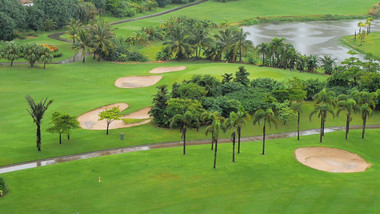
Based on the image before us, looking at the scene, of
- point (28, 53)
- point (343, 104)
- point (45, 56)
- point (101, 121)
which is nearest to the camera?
point (343, 104)

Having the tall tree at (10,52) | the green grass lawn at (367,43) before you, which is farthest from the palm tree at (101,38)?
the green grass lawn at (367,43)

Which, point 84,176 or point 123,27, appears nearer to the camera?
point 84,176

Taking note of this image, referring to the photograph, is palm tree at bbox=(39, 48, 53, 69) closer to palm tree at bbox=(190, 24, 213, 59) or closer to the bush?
palm tree at bbox=(190, 24, 213, 59)

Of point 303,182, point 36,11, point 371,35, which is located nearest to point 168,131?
point 303,182

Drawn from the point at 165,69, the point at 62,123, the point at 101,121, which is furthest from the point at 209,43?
the point at 62,123

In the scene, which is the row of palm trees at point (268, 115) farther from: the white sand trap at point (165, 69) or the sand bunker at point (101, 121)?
the white sand trap at point (165, 69)

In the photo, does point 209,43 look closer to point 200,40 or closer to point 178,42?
point 200,40

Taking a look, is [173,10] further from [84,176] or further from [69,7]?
[84,176]
